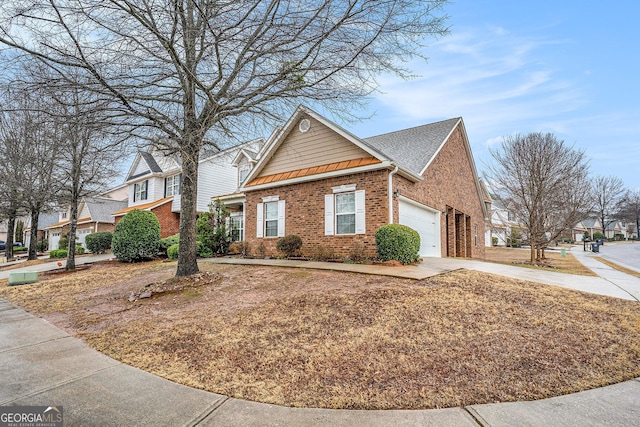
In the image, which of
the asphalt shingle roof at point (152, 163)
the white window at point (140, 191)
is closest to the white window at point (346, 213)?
the asphalt shingle roof at point (152, 163)

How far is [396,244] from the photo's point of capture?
964 centimetres

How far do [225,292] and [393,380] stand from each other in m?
4.92

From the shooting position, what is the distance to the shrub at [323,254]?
37.2ft

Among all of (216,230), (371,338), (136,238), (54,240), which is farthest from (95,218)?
(371,338)

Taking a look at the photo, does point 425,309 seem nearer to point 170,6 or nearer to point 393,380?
point 393,380

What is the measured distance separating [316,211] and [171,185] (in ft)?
51.2

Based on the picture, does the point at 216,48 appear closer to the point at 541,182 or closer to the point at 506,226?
the point at 541,182

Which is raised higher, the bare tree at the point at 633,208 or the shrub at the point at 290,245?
the bare tree at the point at 633,208

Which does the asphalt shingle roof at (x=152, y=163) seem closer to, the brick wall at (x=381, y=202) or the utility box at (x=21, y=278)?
the brick wall at (x=381, y=202)

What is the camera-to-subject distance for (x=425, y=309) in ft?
17.0

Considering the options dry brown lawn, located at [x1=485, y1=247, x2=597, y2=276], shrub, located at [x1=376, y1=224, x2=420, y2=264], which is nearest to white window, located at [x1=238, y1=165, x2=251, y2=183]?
shrub, located at [x1=376, y1=224, x2=420, y2=264]

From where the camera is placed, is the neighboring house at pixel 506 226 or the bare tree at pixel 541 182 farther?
the neighboring house at pixel 506 226

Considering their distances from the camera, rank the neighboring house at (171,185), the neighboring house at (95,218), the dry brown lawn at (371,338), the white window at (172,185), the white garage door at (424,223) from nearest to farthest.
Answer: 1. the dry brown lawn at (371,338)
2. the white garage door at (424,223)
3. the neighboring house at (171,185)
4. the white window at (172,185)
5. the neighboring house at (95,218)

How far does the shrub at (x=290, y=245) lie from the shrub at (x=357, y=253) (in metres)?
2.26
